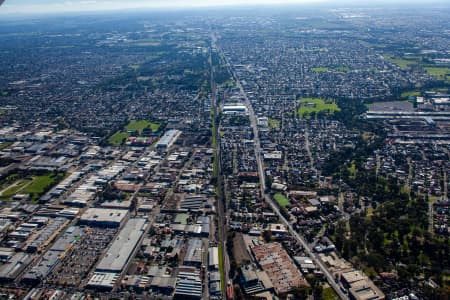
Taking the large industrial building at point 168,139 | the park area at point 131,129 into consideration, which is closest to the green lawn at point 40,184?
the park area at point 131,129

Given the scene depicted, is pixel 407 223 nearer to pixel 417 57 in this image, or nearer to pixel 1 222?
pixel 1 222

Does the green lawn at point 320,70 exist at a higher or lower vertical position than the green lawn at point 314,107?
higher

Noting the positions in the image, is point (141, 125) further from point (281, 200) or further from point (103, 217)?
point (281, 200)

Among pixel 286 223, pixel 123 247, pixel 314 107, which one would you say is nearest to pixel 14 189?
pixel 123 247

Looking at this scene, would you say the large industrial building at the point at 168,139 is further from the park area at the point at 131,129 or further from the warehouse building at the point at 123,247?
the warehouse building at the point at 123,247

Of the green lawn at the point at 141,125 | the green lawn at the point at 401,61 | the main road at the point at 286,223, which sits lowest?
the main road at the point at 286,223
